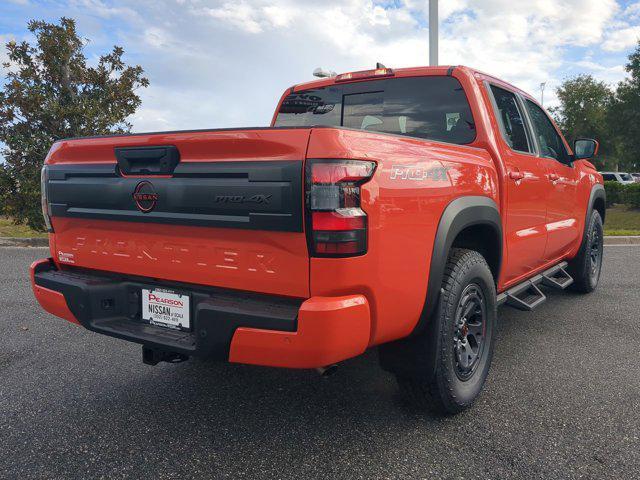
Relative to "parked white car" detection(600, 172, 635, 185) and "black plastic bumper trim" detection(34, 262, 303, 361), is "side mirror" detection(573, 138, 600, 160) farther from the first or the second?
"parked white car" detection(600, 172, 635, 185)

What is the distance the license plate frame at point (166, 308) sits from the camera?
239cm

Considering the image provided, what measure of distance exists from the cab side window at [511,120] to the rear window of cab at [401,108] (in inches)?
14.8

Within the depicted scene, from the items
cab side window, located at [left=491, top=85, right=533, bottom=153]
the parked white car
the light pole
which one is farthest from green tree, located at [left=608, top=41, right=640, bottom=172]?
cab side window, located at [left=491, top=85, right=533, bottom=153]

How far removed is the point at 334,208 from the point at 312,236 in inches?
5.6

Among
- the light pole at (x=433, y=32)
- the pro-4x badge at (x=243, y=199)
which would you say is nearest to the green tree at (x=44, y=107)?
the light pole at (x=433, y=32)

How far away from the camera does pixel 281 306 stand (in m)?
2.13

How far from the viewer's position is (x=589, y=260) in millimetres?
5473

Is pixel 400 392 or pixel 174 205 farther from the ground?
pixel 174 205

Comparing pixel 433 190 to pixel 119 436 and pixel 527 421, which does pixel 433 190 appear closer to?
pixel 527 421

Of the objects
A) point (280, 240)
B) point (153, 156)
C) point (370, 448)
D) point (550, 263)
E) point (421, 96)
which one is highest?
point (421, 96)

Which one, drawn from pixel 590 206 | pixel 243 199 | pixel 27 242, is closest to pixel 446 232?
pixel 243 199

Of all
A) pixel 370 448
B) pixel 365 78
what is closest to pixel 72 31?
pixel 365 78

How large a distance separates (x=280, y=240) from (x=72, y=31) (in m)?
11.6

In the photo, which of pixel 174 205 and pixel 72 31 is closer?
pixel 174 205
